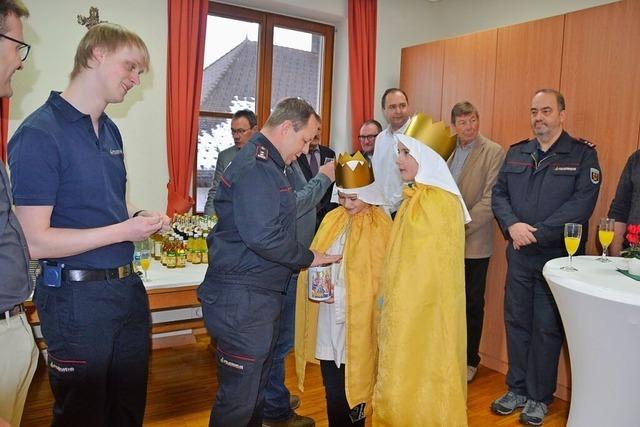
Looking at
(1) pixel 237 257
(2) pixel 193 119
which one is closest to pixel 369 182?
(1) pixel 237 257

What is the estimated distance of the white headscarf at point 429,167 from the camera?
197 centimetres

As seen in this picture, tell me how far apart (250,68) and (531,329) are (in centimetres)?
312

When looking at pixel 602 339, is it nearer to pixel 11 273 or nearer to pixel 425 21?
pixel 11 273

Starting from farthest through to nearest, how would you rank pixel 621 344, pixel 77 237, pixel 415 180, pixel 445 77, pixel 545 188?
pixel 445 77 < pixel 545 188 < pixel 415 180 < pixel 621 344 < pixel 77 237

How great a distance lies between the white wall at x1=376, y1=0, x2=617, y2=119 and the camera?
473 centimetres

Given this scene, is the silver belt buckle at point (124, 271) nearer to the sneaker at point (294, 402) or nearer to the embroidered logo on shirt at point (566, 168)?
the sneaker at point (294, 402)

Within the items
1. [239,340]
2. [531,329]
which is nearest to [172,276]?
[239,340]

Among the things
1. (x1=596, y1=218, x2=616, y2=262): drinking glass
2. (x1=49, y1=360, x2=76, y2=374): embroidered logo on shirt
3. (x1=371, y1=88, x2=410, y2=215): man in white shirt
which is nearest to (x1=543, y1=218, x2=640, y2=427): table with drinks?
(x1=596, y1=218, x2=616, y2=262): drinking glass

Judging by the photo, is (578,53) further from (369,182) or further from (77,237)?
(77,237)

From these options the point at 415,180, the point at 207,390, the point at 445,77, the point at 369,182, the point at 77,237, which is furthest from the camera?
the point at 445,77

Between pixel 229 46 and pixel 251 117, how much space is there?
3.60 feet

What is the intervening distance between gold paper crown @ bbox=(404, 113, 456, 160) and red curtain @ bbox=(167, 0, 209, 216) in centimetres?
233

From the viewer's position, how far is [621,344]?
178 cm

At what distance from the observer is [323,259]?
199 cm
